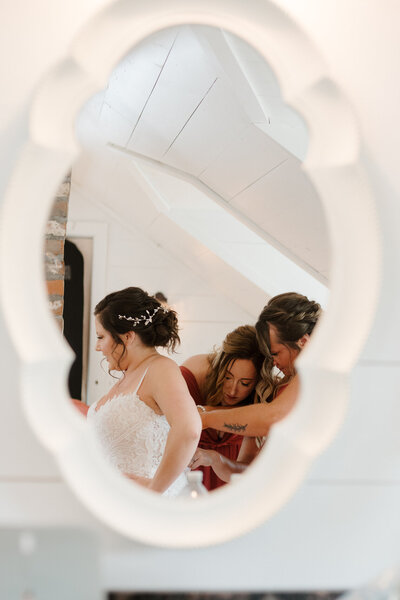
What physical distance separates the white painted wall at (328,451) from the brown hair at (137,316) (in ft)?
1.55

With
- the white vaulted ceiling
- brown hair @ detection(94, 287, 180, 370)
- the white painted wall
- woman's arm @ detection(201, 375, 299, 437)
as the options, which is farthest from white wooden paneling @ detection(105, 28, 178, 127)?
woman's arm @ detection(201, 375, 299, 437)

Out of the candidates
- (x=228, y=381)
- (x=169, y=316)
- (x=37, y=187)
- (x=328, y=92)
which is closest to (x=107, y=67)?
(x=37, y=187)

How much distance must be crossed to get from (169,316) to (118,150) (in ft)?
1.31

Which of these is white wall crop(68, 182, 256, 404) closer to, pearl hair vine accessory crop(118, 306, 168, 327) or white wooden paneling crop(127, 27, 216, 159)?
pearl hair vine accessory crop(118, 306, 168, 327)

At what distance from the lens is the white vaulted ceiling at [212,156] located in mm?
955

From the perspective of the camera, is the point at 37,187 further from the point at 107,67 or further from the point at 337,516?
the point at 337,516

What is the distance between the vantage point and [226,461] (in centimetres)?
110

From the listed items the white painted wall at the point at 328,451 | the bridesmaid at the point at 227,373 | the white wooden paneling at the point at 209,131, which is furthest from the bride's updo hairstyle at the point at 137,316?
the white painted wall at the point at 328,451

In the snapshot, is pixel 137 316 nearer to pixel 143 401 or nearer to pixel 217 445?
pixel 143 401

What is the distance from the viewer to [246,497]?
668 millimetres

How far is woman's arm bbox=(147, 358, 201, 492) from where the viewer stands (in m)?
0.94

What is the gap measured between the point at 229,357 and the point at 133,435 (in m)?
0.32

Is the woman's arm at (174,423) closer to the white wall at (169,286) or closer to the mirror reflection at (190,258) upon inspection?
the mirror reflection at (190,258)

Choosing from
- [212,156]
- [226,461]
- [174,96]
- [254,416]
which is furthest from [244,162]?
[226,461]
